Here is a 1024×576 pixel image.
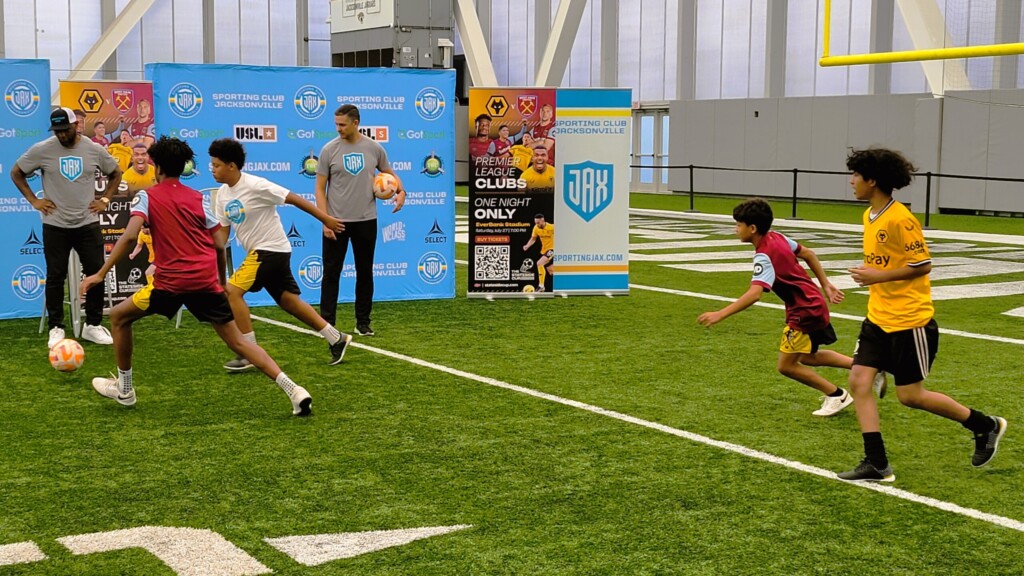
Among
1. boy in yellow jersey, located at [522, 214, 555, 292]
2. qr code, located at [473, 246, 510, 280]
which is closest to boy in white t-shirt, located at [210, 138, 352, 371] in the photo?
qr code, located at [473, 246, 510, 280]

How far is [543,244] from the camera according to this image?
46.3ft

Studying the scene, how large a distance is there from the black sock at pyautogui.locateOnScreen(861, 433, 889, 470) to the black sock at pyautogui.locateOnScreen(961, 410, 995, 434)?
507mm

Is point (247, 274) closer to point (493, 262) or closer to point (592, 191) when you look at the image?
point (493, 262)

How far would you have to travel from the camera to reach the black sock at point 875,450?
6.27 meters

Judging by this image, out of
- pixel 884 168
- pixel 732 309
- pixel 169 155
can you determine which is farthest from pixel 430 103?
pixel 884 168

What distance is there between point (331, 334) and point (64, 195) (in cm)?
288

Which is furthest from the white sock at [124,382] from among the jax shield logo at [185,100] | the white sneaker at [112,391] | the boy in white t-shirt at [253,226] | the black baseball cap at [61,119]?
the jax shield logo at [185,100]

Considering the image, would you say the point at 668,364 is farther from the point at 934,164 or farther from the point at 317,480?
the point at 934,164

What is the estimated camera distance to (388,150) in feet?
44.5

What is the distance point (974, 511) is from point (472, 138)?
8.76 meters

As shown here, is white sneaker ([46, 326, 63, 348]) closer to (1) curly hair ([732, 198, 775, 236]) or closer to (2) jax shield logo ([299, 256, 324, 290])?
(2) jax shield logo ([299, 256, 324, 290])

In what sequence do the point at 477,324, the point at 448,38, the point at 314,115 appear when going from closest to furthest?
1. the point at 477,324
2. the point at 314,115
3. the point at 448,38

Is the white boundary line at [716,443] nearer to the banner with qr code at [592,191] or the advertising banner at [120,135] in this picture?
the advertising banner at [120,135]

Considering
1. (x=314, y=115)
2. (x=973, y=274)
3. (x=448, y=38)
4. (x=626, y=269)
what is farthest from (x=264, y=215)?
(x=448, y=38)
